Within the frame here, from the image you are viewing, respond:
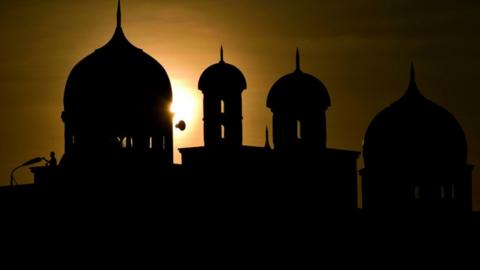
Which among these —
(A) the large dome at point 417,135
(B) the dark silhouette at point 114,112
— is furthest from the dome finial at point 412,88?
(B) the dark silhouette at point 114,112

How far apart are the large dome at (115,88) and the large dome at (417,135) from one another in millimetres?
9733

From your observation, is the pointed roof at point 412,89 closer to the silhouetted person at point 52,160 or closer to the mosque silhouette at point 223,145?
the mosque silhouette at point 223,145

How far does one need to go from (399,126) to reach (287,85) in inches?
199

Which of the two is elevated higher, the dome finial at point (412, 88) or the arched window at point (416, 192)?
the dome finial at point (412, 88)

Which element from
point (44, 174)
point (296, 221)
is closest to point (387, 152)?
point (296, 221)

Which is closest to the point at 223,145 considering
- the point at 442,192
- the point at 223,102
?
the point at 223,102

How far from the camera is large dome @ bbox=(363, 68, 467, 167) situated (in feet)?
160

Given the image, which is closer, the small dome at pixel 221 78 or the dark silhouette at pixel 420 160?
the small dome at pixel 221 78

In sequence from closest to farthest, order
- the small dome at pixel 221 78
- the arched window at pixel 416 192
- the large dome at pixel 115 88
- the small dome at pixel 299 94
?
the small dome at pixel 221 78 < the small dome at pixel 299 94 < the large dome at pixel 115 88 < the arched window at pixel 416 192

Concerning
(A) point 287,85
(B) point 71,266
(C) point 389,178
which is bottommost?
(B) point 71,266

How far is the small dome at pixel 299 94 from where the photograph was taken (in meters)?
48.8

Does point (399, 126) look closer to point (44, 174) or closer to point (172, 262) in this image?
point (172, 262)

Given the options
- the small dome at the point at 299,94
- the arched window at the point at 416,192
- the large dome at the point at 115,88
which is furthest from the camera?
the arched window at the point at 416,192

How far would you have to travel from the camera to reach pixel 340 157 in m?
50.8
